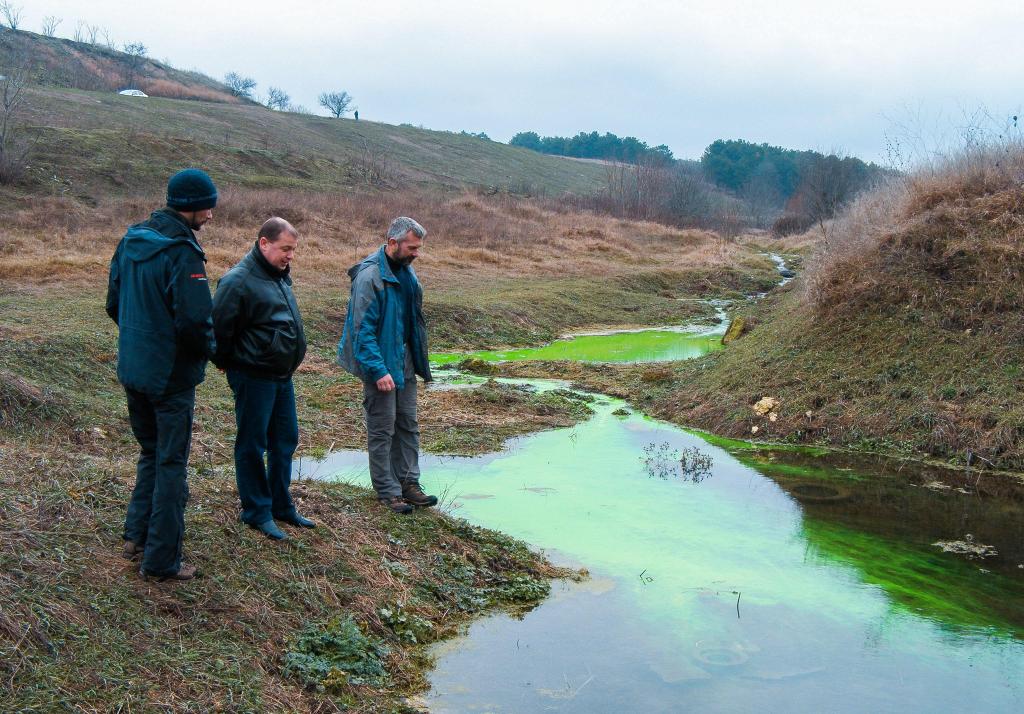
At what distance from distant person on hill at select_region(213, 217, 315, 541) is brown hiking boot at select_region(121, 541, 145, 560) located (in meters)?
0.71

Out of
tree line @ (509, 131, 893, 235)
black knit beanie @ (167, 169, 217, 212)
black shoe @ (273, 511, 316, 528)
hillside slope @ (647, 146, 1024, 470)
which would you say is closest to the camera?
black knit beanie @ (167, 169, 217, 212)

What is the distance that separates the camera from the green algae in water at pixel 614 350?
1588 centimetres

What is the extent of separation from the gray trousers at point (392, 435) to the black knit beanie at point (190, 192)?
6.18 ft

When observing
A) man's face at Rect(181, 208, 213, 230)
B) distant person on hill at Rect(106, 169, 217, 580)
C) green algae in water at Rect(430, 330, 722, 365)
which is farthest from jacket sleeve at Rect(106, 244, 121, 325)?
green algae in water at Rect(430, 330, 722, 365)

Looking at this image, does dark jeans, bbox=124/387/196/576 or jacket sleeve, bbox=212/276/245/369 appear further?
jacket sleeve, bbox=212/276/245/369

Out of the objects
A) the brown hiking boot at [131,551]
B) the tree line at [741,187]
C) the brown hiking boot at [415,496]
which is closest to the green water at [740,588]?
the brown hiking boot at [415,496]

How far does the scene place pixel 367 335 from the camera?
584 cm

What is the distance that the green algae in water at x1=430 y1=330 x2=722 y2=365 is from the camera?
15883mm

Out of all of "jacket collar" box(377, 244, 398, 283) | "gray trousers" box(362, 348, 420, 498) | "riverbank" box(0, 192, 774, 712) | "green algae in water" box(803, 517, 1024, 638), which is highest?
"jacket collar" box(377, 244, 398, 283)

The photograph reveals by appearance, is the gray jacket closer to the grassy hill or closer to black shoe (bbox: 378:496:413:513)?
black shoe (bbox: 378:496:413:513)

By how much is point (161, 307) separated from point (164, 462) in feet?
2.36

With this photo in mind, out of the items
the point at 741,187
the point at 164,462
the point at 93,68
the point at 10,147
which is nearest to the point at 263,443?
the point at 164,462

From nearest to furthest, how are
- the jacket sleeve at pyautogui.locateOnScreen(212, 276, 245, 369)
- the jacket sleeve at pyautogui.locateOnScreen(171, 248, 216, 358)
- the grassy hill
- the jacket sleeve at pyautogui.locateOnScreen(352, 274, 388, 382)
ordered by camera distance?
the jacket sleeve at pyautogui.locateOnScreen(171, 248, 216, 358)
the jacket sleeve at pyautogui.locateOnScreen(212, 276, 245, 369)
the jacket sleeve at pyautogui.locateOnScreen(352, 274, 388, 382)
the grassy hill

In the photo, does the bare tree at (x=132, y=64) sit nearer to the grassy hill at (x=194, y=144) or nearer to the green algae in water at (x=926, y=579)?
the grassy hill at (x=194, y=144)
